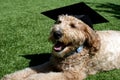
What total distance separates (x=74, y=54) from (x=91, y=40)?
0.40 metres

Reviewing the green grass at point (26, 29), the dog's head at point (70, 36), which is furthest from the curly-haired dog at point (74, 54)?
the green grass at point (26, 29)

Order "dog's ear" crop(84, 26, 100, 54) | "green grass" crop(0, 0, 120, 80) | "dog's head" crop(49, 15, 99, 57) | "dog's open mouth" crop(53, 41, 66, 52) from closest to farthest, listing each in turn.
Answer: "dog's head" crop(49, 15, 99, 57) → "dog's open mouth" crop(53, 41, 66, 52) → "dog's ear" crop(84, 26, 100, 54) → "green grass" crop(0, 0, 120, 80)

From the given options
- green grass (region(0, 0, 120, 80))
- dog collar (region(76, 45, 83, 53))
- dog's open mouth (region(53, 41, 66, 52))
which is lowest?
green grass (region(0, 0, 120, 80))

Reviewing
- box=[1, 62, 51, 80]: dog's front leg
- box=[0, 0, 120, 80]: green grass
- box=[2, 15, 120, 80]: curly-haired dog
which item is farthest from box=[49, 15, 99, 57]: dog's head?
box=[0, 0, 120, 80]: green grass

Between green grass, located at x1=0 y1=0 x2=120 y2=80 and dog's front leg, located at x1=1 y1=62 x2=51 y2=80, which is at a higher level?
dog's front leg, located at x1=1 y1=62 x2=51 y2=80

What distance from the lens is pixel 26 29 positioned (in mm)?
9805

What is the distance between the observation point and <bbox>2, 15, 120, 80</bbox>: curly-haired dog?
580 centimetres

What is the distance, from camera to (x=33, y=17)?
11680 mm

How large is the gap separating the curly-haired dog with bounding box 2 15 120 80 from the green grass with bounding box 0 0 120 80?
0.29 meters

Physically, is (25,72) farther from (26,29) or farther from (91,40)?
(26,29)

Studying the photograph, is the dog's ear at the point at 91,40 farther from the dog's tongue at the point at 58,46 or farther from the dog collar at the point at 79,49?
the dog's tongue at the point at 58,46

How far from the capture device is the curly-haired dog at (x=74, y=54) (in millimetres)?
5805

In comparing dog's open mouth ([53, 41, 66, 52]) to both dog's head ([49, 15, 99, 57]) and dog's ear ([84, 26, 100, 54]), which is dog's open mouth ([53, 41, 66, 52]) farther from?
dog's ear ([84, 26, 100, 54])

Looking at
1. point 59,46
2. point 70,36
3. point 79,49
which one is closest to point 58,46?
point 59,46
